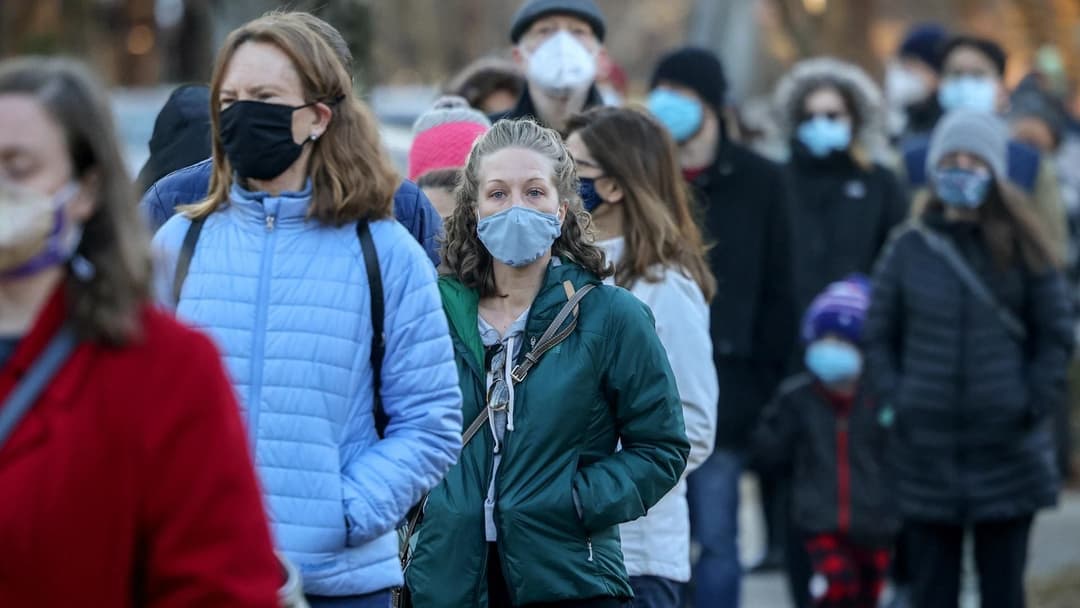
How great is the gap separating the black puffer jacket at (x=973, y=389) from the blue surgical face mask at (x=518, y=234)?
10.1 ft

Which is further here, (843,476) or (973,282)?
(843,476)

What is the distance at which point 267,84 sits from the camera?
4289 mm

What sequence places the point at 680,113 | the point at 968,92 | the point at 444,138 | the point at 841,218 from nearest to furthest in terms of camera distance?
the point at 444,138
the point at 680,113
the point at 841,218
the point at 968,92

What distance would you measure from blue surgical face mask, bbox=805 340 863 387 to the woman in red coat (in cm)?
596

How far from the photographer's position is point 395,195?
200 inches

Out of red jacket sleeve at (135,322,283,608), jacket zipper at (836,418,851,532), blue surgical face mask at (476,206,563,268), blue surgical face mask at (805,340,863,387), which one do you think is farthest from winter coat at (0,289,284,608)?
blue surgical face mask at (805,340,863,387)

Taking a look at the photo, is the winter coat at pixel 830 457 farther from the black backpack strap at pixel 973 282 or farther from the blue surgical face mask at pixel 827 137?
the blue surgical face mask at pixel 827 137

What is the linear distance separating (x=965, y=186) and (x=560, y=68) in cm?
170

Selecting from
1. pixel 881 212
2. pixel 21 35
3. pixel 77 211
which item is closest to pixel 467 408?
pixel 77 211

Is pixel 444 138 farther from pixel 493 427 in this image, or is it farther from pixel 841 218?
pixel 841 218

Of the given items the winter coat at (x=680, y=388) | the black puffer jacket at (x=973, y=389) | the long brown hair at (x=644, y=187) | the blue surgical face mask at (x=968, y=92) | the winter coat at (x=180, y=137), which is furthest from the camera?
the blue surgical face mask at (x=968, y=92)

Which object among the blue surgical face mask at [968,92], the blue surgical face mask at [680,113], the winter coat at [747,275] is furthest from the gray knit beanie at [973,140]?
the blue surgical face mask at [968,92]

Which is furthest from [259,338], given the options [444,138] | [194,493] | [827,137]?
[827,137]

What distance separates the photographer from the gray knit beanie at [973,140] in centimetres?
787
